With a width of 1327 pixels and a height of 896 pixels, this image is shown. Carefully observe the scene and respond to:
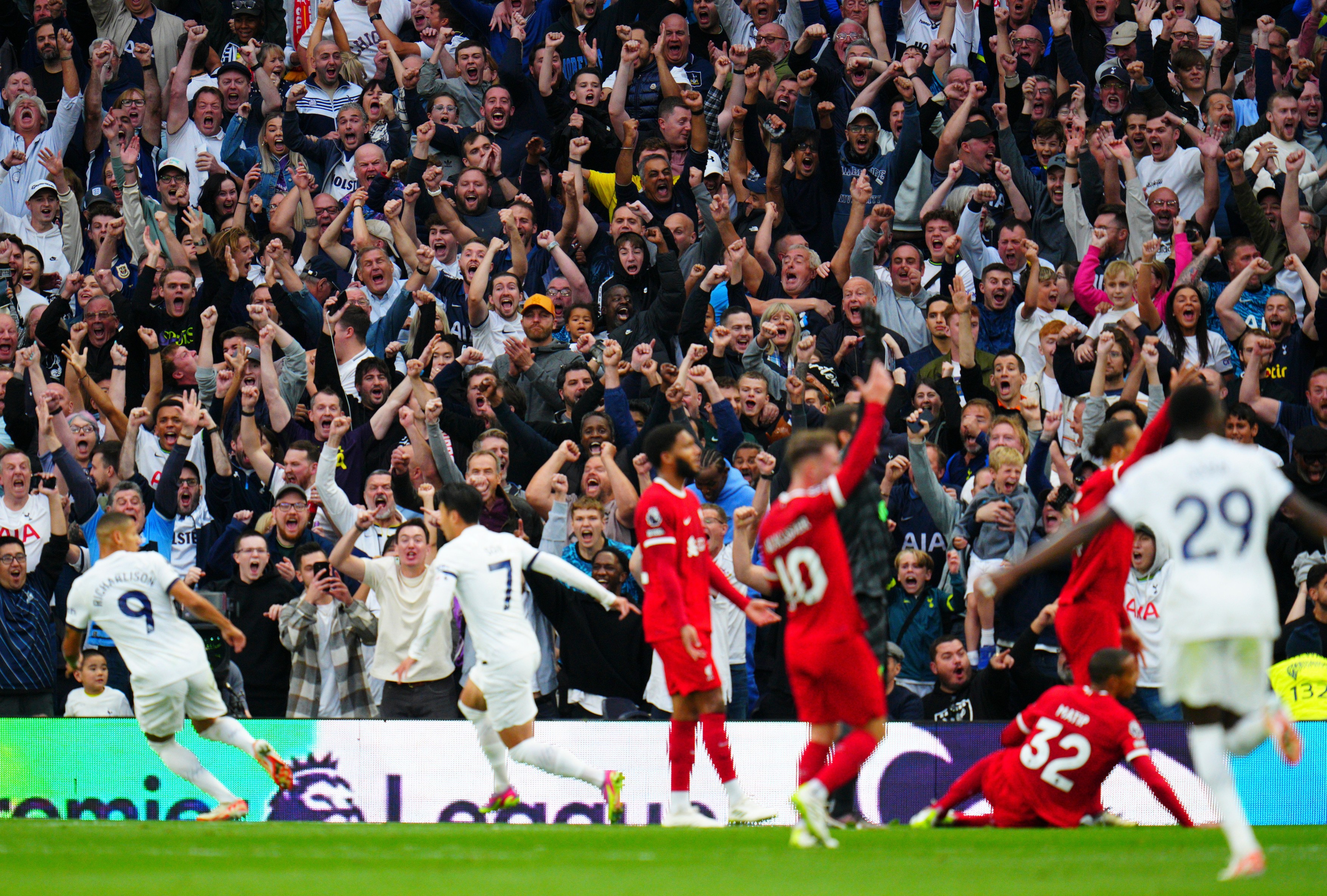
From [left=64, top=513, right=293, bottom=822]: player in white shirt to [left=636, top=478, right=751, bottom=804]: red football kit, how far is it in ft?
9.61

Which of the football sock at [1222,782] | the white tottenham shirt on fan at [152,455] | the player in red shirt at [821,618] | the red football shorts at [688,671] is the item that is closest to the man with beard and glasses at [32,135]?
the white tottenham shirt on fan at [152,455]

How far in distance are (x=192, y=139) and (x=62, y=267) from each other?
2.30 metres

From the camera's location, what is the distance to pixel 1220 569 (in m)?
6.57

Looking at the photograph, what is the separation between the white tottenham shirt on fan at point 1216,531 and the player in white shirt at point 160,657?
21.1 ft

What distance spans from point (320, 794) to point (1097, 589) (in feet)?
19.4

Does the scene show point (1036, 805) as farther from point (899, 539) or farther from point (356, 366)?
point (356, 366)

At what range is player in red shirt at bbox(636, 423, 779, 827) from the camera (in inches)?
373

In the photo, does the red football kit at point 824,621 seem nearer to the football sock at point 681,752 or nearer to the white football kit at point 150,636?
the football sock at point 681,752

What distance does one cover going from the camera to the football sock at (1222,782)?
6.28 metres

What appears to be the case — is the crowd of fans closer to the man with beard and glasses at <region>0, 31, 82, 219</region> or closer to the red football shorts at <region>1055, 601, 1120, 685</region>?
the man with beard and glasses at <region>0, 31, 82, 219</region>

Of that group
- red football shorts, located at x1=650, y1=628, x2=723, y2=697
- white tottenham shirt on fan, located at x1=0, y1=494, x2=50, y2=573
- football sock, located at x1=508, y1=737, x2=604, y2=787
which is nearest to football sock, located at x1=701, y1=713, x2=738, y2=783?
red football shorts, located at x1=650, y1=628, x2=723, y2=697

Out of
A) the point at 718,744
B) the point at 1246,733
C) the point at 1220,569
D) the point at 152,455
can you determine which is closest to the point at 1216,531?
the point at 1220,569

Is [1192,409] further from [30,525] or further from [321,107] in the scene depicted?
[321,107]

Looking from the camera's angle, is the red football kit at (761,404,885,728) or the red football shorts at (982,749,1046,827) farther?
the red football shorts at (982,749,1046,827)
